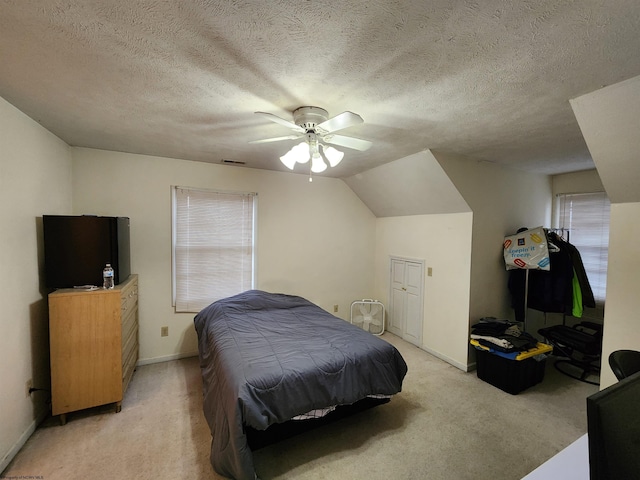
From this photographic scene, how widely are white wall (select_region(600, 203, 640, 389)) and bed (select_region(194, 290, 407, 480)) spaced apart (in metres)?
1.62

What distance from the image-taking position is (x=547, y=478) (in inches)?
32.7

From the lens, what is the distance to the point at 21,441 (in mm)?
1898

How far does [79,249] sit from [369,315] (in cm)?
355

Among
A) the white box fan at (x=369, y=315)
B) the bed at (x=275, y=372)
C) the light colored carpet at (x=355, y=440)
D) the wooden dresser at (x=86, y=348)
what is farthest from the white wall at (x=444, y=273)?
the wooden dresser at (x=86, y=348)

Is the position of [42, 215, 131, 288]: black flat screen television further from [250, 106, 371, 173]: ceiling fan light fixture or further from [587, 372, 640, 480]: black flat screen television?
[587, 372, 640, 480]: black flat screen television

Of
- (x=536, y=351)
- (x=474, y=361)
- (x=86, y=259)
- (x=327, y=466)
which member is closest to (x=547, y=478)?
(x=327, y=466)

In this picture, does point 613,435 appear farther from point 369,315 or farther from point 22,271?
point 369,315

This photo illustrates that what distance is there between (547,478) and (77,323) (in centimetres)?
288

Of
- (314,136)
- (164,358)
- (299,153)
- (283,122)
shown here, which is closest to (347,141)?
(314,136)

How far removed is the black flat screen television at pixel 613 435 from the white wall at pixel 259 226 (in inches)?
134

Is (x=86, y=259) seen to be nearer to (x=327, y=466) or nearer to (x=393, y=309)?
(x=327, y=466)

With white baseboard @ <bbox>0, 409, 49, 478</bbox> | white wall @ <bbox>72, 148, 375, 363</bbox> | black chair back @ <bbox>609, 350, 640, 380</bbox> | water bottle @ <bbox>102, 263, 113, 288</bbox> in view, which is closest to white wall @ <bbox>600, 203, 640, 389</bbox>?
black chair back @ <bbox>609, 350, 640, 380</bbox>

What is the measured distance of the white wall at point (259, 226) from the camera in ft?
9.73

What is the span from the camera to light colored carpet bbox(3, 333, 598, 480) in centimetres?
177
